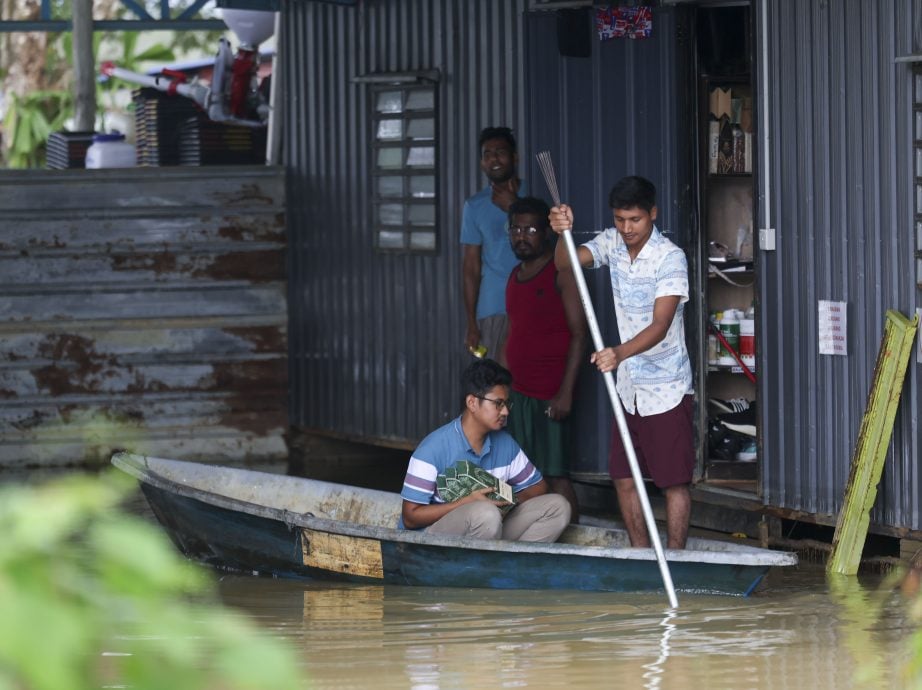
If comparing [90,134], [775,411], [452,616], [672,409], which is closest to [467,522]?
[452,616]

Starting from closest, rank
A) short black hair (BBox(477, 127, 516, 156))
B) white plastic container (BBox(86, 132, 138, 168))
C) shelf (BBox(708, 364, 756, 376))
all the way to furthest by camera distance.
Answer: short black hair (BBox(477, 127, 516, 156)), shelf (BBox(708, 364, 756, 376)), white plastic container (BBox(86, 132, 138, 168))

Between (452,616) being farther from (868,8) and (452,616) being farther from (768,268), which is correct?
(868,8)

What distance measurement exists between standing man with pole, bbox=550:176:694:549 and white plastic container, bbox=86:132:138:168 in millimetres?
6086

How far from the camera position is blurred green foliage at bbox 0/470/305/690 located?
1.36 meters

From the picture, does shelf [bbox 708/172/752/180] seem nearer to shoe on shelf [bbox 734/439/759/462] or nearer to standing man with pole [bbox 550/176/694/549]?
shoe on shelf [bbox 734/439/759/462]

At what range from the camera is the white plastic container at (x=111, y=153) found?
12.2 metres

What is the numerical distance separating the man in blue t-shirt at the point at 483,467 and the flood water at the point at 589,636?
12.0 inches

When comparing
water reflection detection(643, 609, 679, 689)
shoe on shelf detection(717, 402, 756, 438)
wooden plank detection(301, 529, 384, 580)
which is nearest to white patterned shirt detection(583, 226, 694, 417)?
water reflection detection(643, 609, 679, 689)

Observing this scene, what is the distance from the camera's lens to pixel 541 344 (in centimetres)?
777

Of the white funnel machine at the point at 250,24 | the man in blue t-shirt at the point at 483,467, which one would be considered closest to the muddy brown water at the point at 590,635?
the man in blue t-shirt at the point at 483,467

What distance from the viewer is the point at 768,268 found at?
7.42 meters

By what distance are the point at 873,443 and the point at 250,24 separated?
23.7 ft

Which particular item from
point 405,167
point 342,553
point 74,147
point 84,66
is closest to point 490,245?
point 405,167

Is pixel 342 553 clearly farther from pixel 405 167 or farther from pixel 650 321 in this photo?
pixel 405 167
